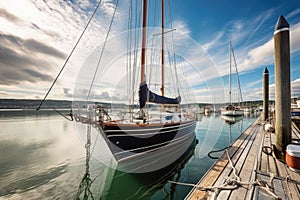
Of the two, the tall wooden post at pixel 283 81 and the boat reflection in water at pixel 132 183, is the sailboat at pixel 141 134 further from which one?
the tall wooden post at pixel 283 81

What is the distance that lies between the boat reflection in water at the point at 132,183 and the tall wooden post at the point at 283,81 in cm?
373

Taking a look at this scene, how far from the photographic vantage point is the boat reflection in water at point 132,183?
15.4 feet

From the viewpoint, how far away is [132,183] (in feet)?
17.6

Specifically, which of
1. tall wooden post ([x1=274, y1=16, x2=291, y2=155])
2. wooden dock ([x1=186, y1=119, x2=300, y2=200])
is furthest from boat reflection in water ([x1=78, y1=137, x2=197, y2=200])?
tall wooden post ([x1=274, y1=16, x2=291, y2=155])

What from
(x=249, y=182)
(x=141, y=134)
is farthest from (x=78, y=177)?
(x=249, y=182)

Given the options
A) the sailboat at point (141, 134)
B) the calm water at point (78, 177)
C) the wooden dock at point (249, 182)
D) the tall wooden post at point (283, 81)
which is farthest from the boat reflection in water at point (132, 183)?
the tall wooden post at point (283, 81)

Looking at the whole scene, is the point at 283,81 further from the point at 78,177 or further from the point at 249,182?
the point at 78,177

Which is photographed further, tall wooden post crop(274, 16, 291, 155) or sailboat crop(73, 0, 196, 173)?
sailboat crop(73, 0, 196, 173)

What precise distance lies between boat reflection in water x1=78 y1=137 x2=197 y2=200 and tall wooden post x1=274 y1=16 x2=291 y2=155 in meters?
3.73

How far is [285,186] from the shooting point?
8.95 feet

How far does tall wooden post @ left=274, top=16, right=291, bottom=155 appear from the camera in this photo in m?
3.78

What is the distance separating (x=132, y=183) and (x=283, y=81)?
5.77 meters

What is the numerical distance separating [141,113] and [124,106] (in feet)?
4.60

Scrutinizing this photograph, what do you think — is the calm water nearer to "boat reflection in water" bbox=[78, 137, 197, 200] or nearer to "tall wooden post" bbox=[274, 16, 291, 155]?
"boat reflection in water" bbox=[78, 137, 197, 200]
